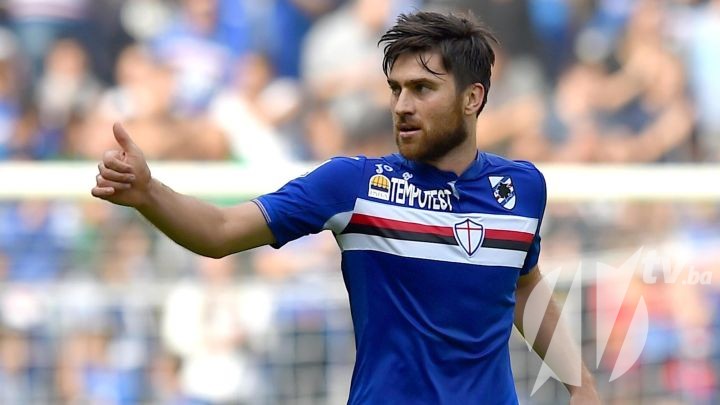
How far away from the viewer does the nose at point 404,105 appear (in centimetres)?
351

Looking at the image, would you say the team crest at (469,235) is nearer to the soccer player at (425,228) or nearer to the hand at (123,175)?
the soccer player at (425,228)

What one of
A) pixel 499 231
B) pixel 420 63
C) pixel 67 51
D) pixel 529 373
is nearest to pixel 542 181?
pixel 499 231

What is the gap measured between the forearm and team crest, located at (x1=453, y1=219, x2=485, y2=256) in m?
0.69

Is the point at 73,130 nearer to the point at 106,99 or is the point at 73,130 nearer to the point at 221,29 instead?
the point at 106,99

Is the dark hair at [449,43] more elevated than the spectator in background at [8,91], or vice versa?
the spectator in background at [8,91]

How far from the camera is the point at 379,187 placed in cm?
353

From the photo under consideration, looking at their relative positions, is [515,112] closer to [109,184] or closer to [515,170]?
[515,170]

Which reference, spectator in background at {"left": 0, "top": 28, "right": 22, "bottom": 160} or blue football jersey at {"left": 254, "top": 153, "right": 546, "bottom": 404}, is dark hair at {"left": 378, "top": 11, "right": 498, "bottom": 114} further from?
spectator in background at {"left": 0, "top": 28, "right": 22, "bottom": 160}

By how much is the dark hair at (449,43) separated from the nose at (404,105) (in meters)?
0.10

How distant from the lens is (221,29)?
8.11 meters

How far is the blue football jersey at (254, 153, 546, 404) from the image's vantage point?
3.41m

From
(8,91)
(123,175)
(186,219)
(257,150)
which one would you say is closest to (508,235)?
(186,219)

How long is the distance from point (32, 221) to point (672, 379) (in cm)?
421

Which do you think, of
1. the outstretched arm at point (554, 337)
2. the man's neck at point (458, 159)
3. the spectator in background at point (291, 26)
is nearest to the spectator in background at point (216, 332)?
the spectator in background at point (291, 26)
